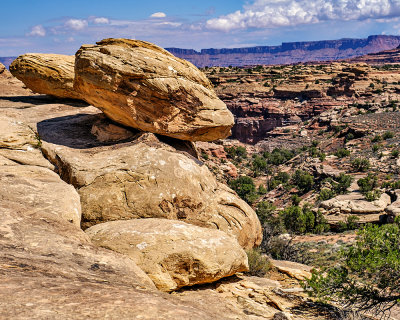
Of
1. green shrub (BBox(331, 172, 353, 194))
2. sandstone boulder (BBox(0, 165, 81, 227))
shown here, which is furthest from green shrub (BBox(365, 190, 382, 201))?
sandstone boulder (BBox(0, 165, 81, 227))

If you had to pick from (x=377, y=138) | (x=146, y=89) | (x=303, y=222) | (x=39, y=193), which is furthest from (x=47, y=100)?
(x=377, y=138)

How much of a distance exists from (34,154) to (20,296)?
8.73 meters

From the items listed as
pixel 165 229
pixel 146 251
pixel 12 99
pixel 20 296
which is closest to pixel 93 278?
pixel 20 296

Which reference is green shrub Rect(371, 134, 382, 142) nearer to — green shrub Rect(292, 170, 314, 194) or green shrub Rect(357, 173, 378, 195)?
green shrub Rect(292, 170, 314, 194)

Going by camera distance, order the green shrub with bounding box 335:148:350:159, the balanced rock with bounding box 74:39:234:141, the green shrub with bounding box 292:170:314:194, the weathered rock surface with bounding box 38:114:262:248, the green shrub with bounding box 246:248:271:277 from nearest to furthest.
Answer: the weathered rock surface with bounding box 38:114:262:248, the green shrub with bounding box 246:248:271:277, the balanced rock with bounding box 74:39:234:141, the green shrub with bounding box 292:170:314:194, the green shrub with bounding box 335:148:350:159

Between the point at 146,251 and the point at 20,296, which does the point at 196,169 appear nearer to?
the point at 146,251

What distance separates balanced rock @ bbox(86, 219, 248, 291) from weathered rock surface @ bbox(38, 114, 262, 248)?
149 cm

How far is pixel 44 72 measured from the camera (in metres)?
16.5

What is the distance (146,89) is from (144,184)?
367cm

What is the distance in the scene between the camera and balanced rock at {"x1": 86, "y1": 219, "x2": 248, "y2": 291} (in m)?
8.25

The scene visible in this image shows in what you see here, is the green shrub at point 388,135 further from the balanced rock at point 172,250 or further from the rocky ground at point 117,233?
the balanced rock at point 172,250

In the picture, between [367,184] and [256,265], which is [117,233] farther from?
[367,184]

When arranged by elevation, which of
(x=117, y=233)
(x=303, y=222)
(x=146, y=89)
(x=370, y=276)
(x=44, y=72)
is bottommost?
(x=303, y=222)

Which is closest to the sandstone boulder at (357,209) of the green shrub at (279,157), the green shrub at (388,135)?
the green shrub at (388,135)
